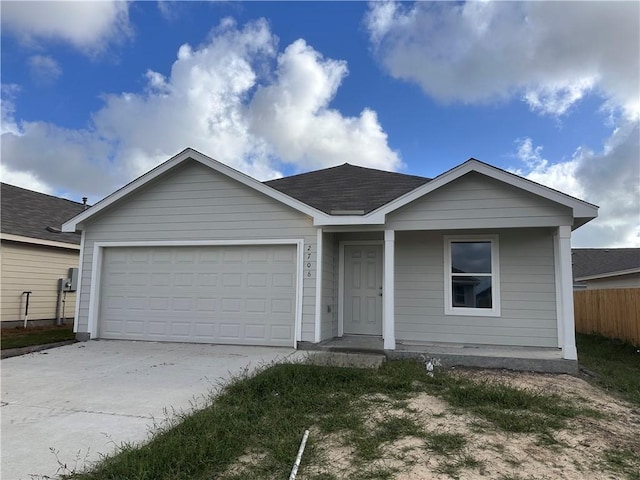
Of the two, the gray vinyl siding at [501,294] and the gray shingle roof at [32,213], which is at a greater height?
the gray shingle roof at [32,213]

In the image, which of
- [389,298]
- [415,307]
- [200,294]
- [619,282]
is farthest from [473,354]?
→ [619,282]

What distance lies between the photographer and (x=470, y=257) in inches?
343

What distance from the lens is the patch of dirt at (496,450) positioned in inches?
130

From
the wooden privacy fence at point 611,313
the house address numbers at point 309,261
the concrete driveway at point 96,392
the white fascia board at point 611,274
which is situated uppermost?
the white fascia board at point 611,274

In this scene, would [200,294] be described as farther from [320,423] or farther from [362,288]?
[320,423]

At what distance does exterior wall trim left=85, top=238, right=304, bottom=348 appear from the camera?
835 cm

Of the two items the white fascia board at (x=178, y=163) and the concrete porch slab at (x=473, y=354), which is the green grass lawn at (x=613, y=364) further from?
the white fascia board at (x=178, y=163)

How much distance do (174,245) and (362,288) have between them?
14.0ft

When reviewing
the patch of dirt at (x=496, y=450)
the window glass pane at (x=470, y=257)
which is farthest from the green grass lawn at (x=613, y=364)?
the window glass pane at (x=470, y=257)

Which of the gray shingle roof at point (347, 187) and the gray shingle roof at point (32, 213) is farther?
the gray shingle roof at point (32, 213)

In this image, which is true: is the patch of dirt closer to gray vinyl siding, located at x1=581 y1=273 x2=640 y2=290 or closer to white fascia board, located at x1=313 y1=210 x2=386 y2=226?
white fascia board, located at x1=313 y1=210 x2=386 y2=226

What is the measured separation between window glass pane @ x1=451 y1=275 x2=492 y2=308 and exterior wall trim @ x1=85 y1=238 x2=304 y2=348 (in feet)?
10.5

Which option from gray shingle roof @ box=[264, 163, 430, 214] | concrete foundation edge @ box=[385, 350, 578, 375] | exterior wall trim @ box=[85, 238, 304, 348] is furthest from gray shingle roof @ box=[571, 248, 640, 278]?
exterior wall trim @ box=[85, 238, 304, 348]

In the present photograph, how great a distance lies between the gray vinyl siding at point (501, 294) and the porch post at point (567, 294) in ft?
3.63
